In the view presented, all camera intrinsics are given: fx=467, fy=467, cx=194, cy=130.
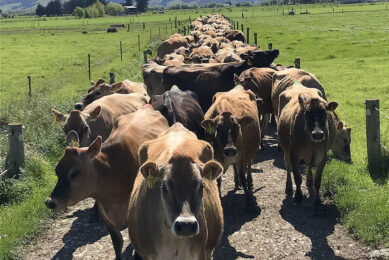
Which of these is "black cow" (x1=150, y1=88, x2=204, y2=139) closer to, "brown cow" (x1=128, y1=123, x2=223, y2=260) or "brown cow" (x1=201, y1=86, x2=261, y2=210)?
"brown cow" (x1=201, y1=86, x2=261, y2=210)

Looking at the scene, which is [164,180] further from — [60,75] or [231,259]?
[60,75]

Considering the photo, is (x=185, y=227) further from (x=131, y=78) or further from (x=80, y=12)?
(x=80, y=12)

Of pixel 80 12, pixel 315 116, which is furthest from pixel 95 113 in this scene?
pixel 80 12

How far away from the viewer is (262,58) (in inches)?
536

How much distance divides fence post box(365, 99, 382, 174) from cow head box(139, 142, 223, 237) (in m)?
5.01

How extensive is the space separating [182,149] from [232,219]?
347 centimetres

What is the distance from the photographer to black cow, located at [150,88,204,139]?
26.7 feet

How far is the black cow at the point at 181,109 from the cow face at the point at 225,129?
0.77m

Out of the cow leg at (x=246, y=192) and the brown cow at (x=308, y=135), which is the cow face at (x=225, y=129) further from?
the brown cow at (x=308, y=135)

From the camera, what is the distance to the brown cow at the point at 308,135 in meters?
7.35

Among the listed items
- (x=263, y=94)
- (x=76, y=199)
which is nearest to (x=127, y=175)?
(x=76, y=199)

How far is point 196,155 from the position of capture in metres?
4.54

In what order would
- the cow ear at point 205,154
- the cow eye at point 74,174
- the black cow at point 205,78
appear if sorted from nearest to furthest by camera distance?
the cow ear at point 205,154, the cow eye at point 74,174, the black cow at point 205,78

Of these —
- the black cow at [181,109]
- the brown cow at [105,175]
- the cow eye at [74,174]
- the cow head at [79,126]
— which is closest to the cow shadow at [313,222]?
the black cow at [181,109]
